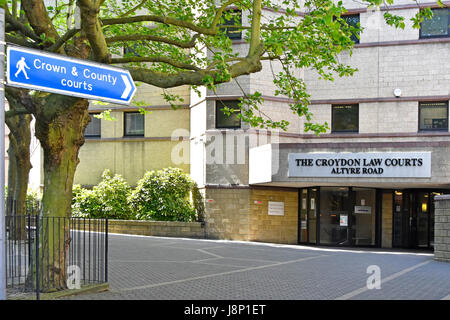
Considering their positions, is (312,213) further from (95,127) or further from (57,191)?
(57,191)

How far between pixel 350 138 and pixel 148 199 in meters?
8.74

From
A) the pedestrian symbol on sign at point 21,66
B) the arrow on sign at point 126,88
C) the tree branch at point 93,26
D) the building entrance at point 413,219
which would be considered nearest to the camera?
the pedestrian symbol on sign at point 21,66

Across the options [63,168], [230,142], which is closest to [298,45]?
[63,168]

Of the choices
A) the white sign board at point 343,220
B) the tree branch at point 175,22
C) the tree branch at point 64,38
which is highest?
the tree branch at point 175,22

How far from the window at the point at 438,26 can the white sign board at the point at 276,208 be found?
348 inches

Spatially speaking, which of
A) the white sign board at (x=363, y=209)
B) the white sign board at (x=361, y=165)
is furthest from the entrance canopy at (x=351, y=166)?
the white sign board at (x=363, y=209)

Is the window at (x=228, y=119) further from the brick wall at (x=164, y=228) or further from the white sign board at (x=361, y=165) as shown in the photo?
the brick wall at (x=164, y=228)

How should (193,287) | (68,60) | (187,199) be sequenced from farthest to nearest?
1. (187,199)
2. (193,287)
3. (68,60)

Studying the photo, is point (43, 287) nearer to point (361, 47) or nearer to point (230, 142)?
point (230, 142)

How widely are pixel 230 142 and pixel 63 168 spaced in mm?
12940

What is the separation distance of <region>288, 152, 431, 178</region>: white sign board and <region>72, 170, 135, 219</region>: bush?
7766mm

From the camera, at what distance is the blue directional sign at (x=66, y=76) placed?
17.4 feet

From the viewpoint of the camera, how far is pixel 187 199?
23125 mm

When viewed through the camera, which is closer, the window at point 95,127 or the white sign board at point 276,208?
the white sign board at point 276,208
